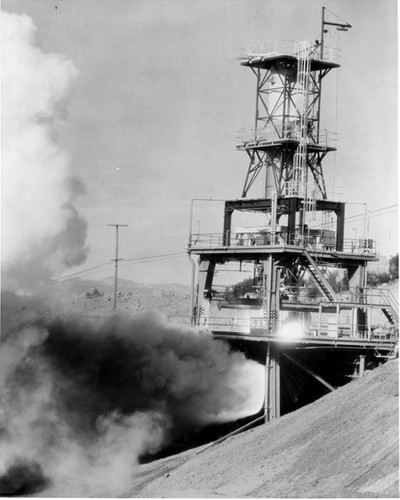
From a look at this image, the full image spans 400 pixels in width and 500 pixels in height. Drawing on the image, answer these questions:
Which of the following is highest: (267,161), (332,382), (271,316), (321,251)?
(267,161)

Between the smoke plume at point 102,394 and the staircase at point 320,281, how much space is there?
565cm

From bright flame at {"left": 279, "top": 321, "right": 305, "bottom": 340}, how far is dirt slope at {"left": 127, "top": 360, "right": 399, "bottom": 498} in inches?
282

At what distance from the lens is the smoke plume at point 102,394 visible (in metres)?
36.4

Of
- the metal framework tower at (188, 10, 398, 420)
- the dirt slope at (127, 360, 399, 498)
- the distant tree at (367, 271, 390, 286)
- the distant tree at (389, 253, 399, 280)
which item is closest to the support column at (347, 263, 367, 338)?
the metal framework tower at (188, 10, 398, 420)

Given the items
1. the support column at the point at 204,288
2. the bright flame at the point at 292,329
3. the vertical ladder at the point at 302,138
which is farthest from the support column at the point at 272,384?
the vertical ladder at the point at 302,138

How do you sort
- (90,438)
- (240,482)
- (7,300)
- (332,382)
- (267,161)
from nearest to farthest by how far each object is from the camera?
(240,482), (7,300), (90,438), (332,382), (267,161)

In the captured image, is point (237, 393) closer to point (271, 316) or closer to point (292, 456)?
point (271, 316)

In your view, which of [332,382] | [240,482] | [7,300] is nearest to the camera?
[240,482]

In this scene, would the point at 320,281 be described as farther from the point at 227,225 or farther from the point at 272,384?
the point at 227,225

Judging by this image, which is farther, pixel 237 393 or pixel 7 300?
pixel 237 393

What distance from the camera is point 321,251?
160 feet

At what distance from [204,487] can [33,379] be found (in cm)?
947

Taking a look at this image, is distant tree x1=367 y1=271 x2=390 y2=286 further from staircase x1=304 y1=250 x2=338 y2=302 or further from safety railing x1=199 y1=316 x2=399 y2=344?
staircase x1=304 y1=250 x2=338 y2=302

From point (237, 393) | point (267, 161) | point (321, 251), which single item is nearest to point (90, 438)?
point (237, 393)
